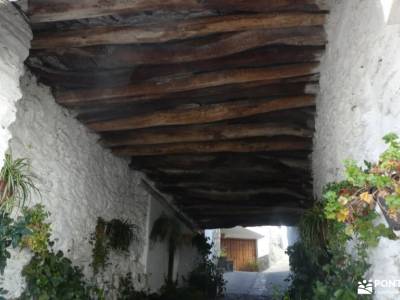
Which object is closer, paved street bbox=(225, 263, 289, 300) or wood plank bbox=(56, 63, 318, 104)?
wood plank bbox=(56, 63, 318, 104)

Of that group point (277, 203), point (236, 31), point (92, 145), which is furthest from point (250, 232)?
point (236, 31)

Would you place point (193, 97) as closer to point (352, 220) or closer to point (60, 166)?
point (60, 166)

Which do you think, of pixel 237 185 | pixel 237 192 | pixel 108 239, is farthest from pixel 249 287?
pixel 108 239

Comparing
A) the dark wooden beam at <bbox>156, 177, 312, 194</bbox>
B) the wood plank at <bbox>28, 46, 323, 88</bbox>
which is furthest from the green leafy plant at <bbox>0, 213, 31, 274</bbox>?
the dark wooden beam at <bbox>156, 177, 312, 194</bbox>

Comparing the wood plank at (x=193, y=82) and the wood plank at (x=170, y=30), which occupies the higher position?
the wood plank at (x=170, y=30)

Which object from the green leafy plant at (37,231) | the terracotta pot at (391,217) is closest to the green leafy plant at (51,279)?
the green leafy plant at (37,231)

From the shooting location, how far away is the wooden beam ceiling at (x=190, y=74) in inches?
116

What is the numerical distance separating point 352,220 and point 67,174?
326 cm

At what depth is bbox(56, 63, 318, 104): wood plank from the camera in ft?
11.4

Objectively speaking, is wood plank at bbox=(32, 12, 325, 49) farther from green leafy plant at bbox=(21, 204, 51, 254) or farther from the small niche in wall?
green leafy plant at bbox=(21, 204, 51, 254)

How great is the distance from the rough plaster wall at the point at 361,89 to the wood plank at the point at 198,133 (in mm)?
808

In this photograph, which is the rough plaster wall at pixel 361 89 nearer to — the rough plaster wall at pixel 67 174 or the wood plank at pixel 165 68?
the wood plank at pixel 165 68

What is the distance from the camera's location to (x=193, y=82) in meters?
3.61

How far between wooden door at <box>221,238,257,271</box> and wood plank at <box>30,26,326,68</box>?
57.3 feet
